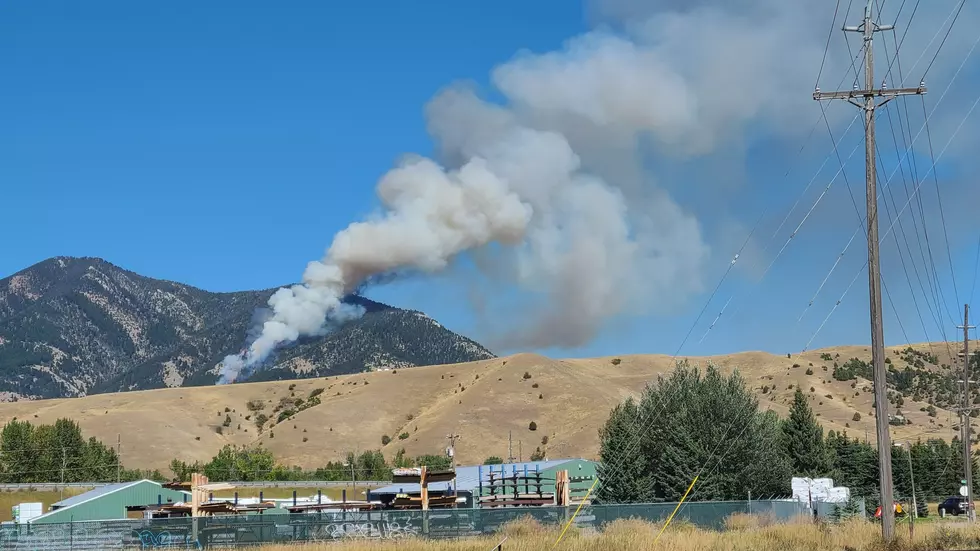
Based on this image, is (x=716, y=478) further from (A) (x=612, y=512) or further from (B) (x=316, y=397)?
(B) (x=316, y=397)

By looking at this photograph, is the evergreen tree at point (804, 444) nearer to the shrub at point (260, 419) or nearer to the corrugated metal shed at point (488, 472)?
the corrugated metal shed at point (488, 472)

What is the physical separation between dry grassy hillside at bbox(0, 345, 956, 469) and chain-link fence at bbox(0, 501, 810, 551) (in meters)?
76.5

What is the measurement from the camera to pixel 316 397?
184 m

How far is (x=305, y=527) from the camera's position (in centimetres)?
4016

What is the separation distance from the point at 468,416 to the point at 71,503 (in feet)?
280

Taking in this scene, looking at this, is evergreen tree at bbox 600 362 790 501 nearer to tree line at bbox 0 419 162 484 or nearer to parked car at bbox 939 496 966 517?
parked car at bbox 939 496 966 517

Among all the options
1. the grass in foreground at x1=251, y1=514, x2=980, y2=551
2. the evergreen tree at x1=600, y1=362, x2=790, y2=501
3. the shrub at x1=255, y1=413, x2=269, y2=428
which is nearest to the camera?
the grass in foreground at x1=251, y1=514, x2=980, y2=551

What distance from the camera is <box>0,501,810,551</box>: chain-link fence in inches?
1561

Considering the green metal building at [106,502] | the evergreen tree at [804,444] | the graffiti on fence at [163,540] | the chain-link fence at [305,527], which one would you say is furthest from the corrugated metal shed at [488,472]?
the graffiti on fence at [163,540]

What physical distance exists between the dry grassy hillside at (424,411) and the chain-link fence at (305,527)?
76515 mm

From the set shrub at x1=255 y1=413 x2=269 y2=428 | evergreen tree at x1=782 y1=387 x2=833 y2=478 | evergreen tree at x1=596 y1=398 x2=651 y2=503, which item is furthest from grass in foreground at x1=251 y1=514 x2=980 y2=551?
shrub at x1=255 y1=413 x2=269 y2=428

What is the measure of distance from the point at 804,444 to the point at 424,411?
9451cm

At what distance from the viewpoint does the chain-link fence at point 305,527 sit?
3966 centimetres

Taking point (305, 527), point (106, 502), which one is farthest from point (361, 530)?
point (106, 502)
